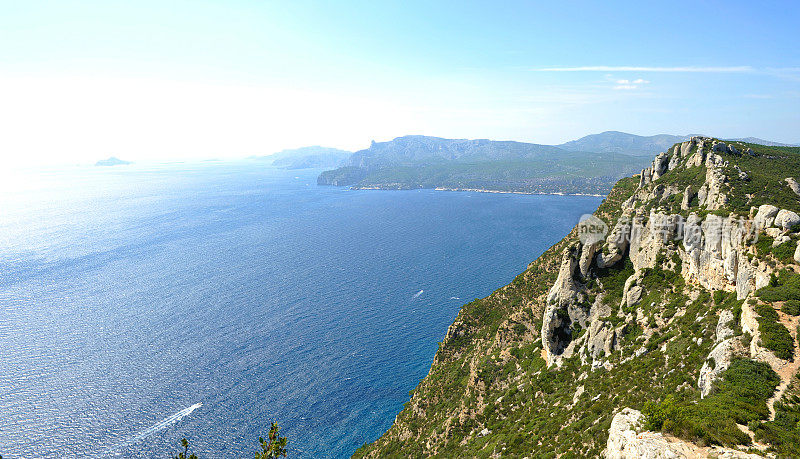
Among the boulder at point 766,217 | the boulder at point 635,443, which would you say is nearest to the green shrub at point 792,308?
the boulder at point 766,217

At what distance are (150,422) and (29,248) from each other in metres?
176

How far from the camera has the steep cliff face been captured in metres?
21.6

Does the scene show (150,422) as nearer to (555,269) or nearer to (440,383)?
(440,383)

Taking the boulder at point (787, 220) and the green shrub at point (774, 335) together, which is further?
the boulder at point (787, 220)

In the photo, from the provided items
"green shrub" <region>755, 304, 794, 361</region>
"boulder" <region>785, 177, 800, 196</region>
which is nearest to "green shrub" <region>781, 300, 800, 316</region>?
"green shrub" <region>755, 304, 794, 361</region>

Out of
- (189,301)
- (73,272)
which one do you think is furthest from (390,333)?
(73,272)

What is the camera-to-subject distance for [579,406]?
34.7 meters

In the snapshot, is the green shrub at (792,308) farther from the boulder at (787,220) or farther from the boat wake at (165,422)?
the boat wake at (165,422)

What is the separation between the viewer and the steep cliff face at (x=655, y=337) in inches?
849

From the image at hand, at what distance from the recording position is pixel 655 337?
36.0m

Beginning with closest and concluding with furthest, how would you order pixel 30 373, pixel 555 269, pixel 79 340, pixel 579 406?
pixel 579 406 < pixel 555 269 < pixel 30 373 < pixel 79 340

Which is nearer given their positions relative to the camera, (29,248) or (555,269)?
(555,269)

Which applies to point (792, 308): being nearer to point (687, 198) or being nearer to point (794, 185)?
point (687, 198)

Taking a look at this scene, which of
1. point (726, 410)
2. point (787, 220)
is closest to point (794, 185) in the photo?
point (787, 220)
